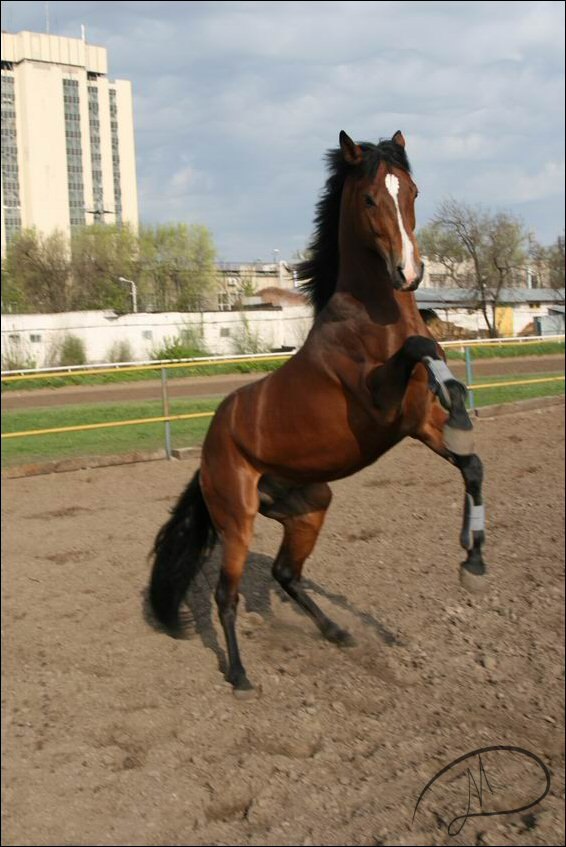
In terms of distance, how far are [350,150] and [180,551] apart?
1.83 meters

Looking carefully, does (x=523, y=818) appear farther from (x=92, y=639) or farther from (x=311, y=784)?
(x=92, y=639)

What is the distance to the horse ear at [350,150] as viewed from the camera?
1.21m

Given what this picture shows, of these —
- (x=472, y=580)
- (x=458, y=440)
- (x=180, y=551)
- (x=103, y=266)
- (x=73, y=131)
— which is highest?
(x=73, y=131)

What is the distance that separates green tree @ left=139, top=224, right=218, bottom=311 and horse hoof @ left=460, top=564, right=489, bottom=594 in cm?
81

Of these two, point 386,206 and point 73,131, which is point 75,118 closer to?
point 73,131

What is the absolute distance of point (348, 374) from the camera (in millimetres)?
1434

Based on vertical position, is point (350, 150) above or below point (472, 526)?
above

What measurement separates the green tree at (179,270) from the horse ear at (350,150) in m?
0.62

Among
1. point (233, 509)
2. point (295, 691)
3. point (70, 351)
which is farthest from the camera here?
point (295, 691)

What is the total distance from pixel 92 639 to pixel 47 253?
1002 centimetres

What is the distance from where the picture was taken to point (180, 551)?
2.83 m

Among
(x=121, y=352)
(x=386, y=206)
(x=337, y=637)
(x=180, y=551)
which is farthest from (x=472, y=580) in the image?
(x=337, y=637)

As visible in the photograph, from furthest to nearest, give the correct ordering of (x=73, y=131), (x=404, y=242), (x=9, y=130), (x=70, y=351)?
1. (x=9, y=130)
2. (x=70, y=351)
3. (x=73, y=131)
4. (x=404, y=242)

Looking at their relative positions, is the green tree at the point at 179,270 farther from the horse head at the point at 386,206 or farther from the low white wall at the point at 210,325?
the horse head at the point at 386,206
